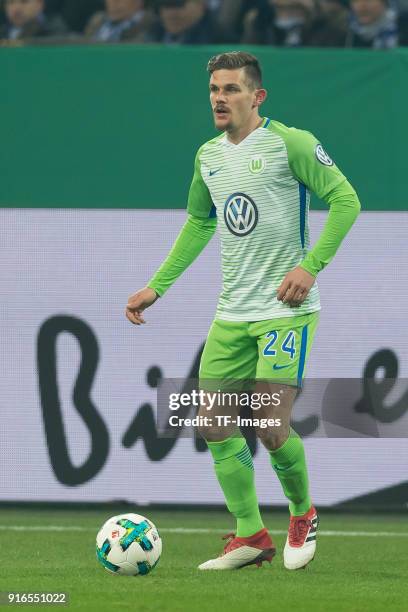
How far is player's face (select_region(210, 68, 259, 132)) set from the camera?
5992mm

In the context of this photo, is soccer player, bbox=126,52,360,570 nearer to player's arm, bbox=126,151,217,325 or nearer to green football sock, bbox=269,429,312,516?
green football sock, bbox=269,429,312,516

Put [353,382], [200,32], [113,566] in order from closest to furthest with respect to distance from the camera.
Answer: [113,566] < [353,382] < [200,32]

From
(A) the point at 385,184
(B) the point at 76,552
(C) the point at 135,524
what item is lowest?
(B) the point at 76,552

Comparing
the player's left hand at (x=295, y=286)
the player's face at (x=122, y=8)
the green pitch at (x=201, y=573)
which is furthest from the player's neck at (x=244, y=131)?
the player's face at (x=122, y=8)

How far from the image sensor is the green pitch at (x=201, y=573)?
5105mm

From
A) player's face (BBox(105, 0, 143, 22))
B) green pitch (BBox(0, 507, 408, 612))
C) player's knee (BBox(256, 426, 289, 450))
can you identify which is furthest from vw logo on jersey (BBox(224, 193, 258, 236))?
player's face (BBox(105, 0, 143, 22))

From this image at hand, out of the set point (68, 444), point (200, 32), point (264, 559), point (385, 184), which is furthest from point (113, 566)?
point (200, 32)

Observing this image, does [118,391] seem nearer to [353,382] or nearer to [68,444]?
[68,444]

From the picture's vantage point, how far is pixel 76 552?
686cm

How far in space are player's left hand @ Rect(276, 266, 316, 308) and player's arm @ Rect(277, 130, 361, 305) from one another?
0.04ft

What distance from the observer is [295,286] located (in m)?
5.73

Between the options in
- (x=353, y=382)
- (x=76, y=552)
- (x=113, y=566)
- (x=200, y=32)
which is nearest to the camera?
(x=113, y=566)

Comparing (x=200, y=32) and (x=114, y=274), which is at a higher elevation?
(x=200, y=32)

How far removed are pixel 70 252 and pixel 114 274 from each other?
0.29 m
